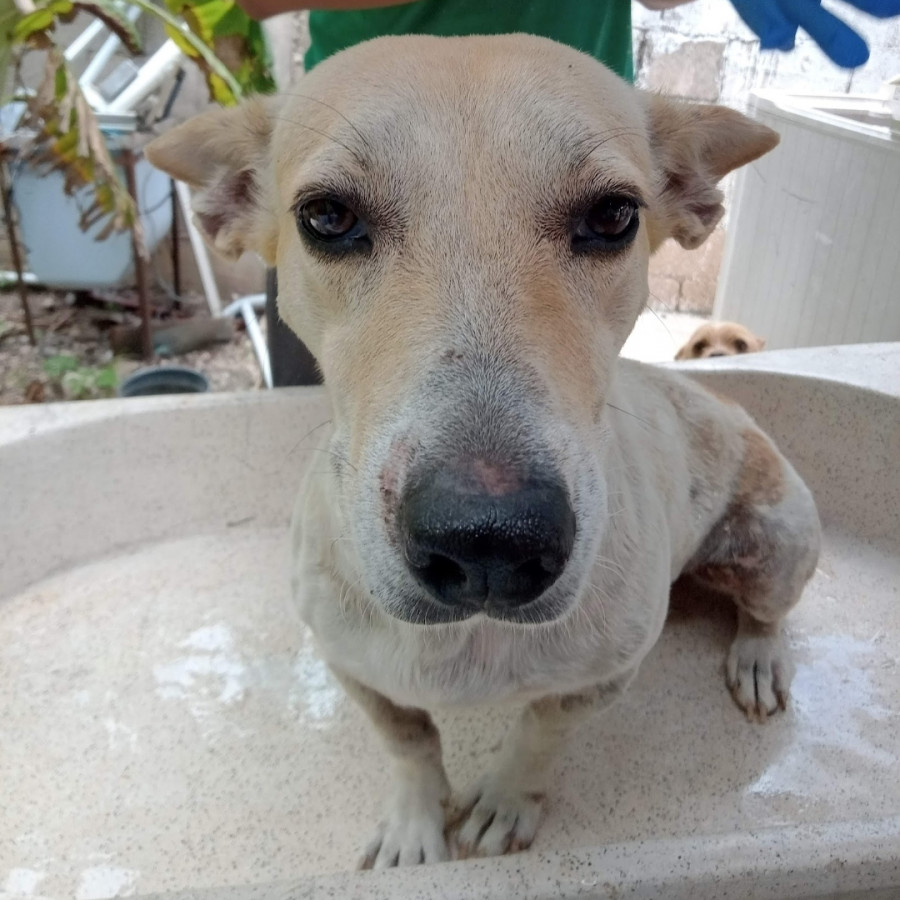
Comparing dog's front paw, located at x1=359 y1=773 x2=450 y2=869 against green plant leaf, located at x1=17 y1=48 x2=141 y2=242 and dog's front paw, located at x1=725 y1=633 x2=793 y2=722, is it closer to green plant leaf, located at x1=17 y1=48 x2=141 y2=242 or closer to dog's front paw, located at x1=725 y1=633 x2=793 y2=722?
dog's front paw, located at x1=725 y1=633 x2=793 y2=722

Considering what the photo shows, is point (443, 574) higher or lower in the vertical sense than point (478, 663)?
higher

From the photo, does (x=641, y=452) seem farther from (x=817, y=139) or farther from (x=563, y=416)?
(x=817, y=139)

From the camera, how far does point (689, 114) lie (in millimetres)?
1415

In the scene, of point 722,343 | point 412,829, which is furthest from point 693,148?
point 722,343

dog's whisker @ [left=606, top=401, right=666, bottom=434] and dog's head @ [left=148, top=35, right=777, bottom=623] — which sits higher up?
dog's head @ [left=148, top=35, right=777, bottom=623]

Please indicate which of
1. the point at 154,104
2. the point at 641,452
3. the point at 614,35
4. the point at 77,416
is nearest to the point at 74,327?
the point at 154,104

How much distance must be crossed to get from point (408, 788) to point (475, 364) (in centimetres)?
106

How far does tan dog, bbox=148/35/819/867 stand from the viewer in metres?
0.87

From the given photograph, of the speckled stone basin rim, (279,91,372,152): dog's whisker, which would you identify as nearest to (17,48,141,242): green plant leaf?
the speckled stone basin rim

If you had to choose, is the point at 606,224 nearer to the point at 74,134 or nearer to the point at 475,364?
the point at 475,364

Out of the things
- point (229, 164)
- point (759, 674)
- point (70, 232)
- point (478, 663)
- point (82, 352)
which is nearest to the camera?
point (478, 663)

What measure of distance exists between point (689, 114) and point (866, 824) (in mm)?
1201

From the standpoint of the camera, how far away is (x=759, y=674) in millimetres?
1971

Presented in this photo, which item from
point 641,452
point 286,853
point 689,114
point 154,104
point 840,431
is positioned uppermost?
point 689,114
